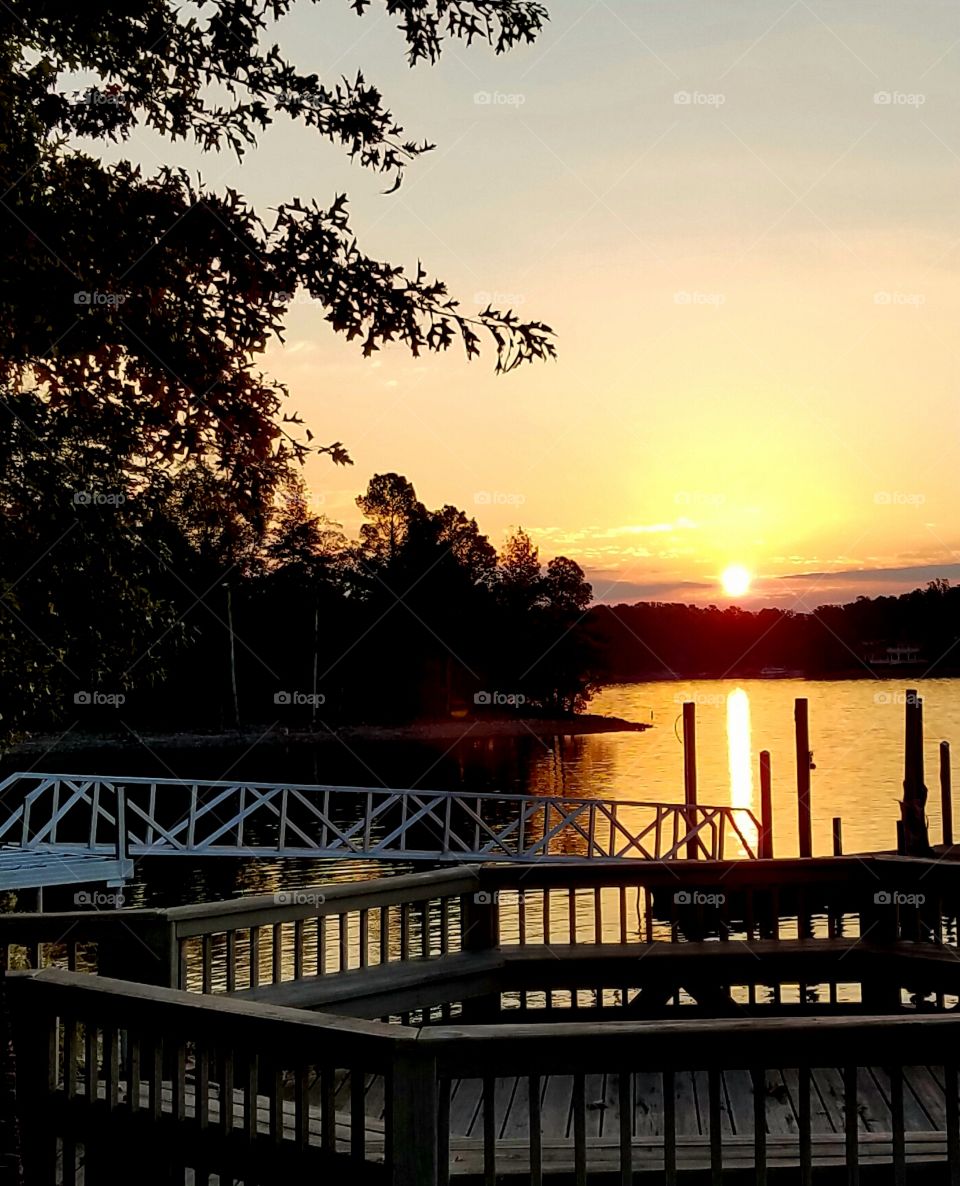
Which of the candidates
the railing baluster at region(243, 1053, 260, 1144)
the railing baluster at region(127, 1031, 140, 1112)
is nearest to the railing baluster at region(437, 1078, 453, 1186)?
the railing baluster at region(243, 1053, 260, 1144)

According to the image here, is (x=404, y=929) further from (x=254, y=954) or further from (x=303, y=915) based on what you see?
(x=254, y=954)

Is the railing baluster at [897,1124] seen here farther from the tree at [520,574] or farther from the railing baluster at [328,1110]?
the tree at [520,574]

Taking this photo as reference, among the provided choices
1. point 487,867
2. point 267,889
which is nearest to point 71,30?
point 487,867

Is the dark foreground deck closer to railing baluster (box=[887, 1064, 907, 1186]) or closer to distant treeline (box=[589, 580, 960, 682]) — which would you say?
railing baluster (box=[887, 1064, 907, 1186])

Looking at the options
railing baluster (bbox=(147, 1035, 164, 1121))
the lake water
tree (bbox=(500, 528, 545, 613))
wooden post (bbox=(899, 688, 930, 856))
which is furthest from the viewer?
tree (bbox=(500, 528, 545, 613))

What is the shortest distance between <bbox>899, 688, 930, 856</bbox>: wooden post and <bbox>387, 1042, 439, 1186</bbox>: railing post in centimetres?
2626

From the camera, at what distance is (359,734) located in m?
80.2

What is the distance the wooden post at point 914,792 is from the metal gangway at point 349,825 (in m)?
3.26

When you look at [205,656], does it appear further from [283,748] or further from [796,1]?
[796,1]

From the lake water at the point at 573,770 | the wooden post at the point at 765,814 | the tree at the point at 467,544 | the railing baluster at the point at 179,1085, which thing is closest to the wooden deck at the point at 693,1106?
the railing baluster at the point at 179,1085

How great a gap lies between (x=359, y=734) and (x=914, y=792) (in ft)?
172

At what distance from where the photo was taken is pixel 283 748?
75.1m

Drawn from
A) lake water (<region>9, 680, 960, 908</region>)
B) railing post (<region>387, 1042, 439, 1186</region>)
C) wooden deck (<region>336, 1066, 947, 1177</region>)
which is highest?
railing post (<region>387, 1042, 439, 1186</region>)

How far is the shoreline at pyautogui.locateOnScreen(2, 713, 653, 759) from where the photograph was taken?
2859 inches
